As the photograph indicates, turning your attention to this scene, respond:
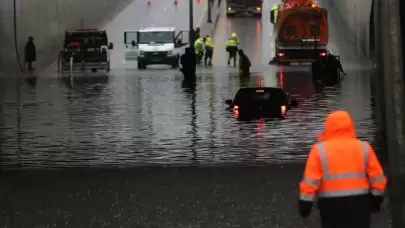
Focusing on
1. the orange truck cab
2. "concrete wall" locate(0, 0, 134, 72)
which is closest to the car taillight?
"concrete wall" locate(0, 0, 134, 72)

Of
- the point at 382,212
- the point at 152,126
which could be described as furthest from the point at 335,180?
the point at 152,126

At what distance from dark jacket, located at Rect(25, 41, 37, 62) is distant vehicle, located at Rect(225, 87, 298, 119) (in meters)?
19.2

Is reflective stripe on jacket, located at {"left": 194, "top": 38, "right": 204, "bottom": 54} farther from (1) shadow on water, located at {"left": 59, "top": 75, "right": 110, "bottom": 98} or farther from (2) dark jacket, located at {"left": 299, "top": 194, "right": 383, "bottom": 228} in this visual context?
(2) dark jacket, located at {"left": 299, "top": 194, "right": 383, "bottom": 228}

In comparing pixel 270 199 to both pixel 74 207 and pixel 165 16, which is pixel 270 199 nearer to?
pixel 74 207

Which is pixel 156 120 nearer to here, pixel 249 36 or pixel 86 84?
pixel 86 84

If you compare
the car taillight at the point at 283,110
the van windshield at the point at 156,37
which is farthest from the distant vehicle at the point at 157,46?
the car taillight at the point at 283,110

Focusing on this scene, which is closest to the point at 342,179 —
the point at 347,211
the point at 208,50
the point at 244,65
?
the point at 347,211

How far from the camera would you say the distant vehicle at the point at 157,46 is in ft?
162

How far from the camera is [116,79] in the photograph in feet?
140

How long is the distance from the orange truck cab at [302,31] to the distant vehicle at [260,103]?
2113 centimetres

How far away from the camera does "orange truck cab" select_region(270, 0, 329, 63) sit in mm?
48750

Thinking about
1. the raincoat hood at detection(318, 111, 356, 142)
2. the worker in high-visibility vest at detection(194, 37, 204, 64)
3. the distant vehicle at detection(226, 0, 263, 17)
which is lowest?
the raincoat hood at detection(318, 111, 356, 142)

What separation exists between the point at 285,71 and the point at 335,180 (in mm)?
38641

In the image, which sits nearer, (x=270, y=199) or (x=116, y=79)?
(x=270, y=199)
